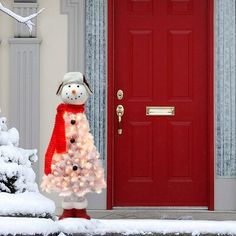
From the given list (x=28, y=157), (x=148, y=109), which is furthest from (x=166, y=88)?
(x=28, y=157)

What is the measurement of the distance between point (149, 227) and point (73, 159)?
0.95m

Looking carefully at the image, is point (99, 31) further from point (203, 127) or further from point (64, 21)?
point (203, 127)

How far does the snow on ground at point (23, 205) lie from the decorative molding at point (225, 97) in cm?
403

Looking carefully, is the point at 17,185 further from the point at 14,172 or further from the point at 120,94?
the point at 120,94

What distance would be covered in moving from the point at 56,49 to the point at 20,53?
433mm

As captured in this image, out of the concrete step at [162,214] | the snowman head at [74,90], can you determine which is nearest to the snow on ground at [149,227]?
the snowman head at [74,90]

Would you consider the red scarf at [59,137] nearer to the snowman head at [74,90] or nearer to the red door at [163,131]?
the snowman head at [74,90]

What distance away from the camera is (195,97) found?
882 cm

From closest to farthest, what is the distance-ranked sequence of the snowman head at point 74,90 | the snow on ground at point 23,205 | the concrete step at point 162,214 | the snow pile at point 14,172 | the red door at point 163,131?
the snow on ground at point 23,205 < the snow pile at point 14,172 < the snowman head at point 74,90 < the concrete step at point 162,214 < the red door at point 163,131

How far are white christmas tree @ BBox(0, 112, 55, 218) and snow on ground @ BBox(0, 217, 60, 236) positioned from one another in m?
0.11

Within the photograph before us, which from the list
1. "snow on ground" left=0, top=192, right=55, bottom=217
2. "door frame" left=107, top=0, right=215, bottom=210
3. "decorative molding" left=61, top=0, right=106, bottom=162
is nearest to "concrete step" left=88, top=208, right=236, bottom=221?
"door frame" left=107, top=0, right=215, bottom=210

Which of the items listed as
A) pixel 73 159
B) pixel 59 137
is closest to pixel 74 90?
pixel 59 137

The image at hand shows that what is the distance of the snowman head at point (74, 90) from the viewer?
5.98m

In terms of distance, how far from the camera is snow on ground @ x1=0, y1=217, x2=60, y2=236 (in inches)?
181
